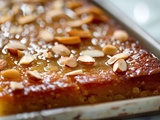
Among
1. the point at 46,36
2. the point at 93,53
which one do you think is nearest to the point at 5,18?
the point at 46,36

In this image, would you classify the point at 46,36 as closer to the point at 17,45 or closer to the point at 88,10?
the point at 17,45

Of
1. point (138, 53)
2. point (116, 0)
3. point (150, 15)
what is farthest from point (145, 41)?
point (116, 0)

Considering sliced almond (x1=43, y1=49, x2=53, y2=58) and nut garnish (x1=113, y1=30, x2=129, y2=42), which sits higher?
nut garnish (x1=113, y1=30, x2=129, y2=42)

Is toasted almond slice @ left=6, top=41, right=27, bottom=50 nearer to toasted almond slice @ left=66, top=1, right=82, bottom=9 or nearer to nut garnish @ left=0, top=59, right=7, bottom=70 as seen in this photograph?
nut garnish @ left=0, top=59, right=7, bottom=70

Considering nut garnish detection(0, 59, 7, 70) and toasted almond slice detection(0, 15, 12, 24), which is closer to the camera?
nut garnish detection(0, 59, 7, 70)

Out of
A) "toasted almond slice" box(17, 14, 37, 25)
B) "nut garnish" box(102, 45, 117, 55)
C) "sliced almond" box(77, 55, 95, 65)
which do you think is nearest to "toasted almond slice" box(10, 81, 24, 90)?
"sliced almond" box(77, 55, 95, 65)

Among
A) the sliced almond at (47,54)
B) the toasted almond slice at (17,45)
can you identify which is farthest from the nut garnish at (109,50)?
the toasted almond slice at (17,45)

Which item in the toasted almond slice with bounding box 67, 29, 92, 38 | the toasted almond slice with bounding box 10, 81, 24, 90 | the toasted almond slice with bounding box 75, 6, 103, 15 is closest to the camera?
the toasted almond slice with bounding box 10, 81, 24, 90

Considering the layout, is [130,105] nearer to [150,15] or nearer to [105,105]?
[105,105]
